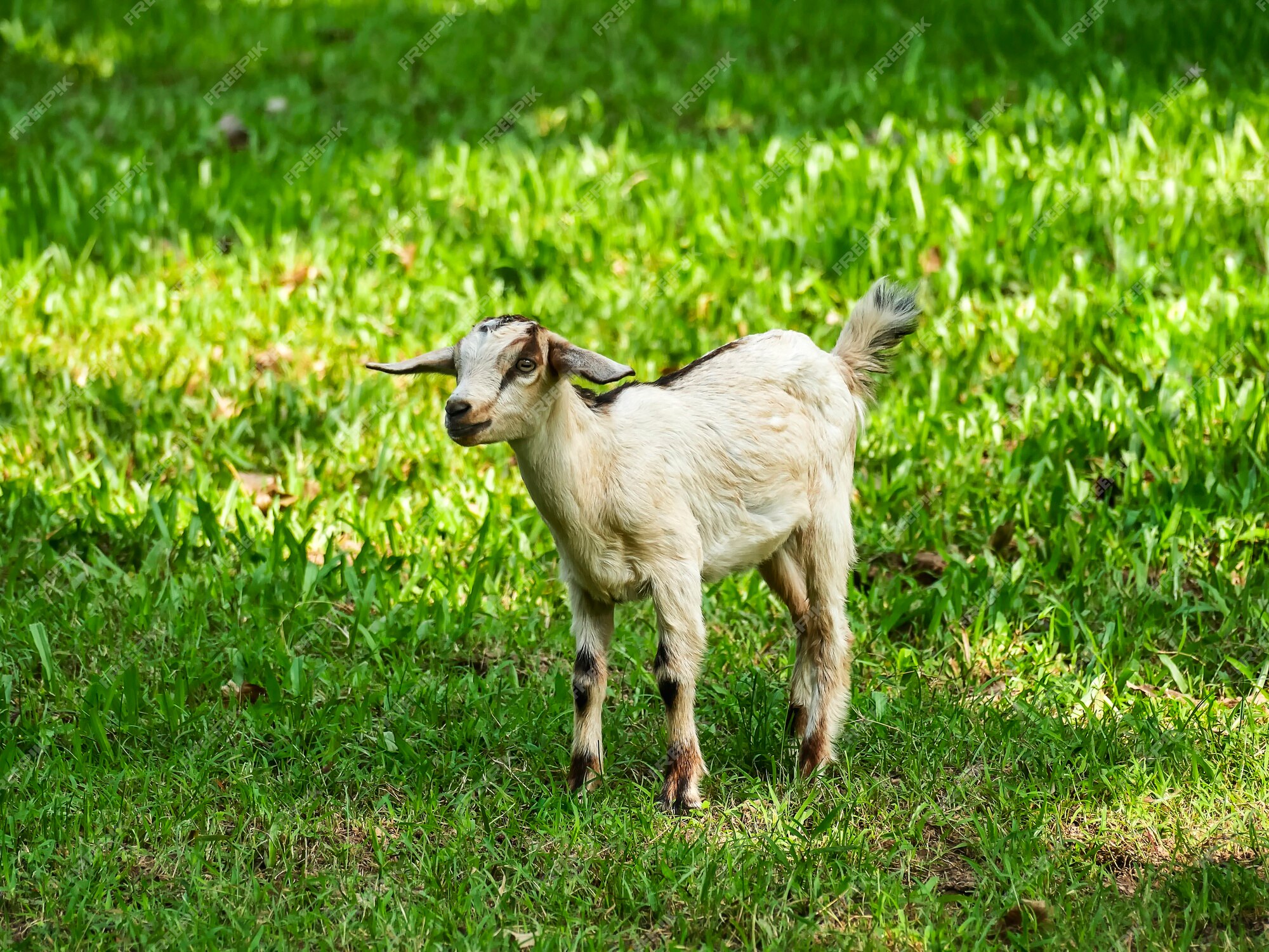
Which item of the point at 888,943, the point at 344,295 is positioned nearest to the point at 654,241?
the point at 344,295

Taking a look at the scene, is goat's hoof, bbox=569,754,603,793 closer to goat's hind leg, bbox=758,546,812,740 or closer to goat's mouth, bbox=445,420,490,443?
goat's hind leg, bbox=758,546,812,740

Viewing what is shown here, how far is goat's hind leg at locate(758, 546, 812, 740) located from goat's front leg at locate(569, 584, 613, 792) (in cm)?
59

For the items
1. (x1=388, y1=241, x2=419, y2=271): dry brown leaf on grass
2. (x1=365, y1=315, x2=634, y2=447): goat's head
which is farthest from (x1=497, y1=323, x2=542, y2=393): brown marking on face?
(x1=388, y1=241, x2=419, y2=271): dry brown leaf on grass

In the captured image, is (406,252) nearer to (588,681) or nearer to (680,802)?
(588,681)

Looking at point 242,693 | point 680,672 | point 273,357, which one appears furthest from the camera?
point 273,357

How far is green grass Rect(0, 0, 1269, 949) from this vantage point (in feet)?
11.6

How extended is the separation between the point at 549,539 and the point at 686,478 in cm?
178

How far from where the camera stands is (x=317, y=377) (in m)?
6.48

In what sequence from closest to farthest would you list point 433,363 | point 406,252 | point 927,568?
1. point 433,363
2. point 927,568
3. point 406,252

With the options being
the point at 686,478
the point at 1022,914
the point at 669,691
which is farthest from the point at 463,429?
the point at 1022,914

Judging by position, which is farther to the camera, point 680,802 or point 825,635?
point 825,635

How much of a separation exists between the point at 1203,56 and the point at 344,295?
19.5 feet

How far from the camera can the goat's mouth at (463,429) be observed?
3236 millimetres

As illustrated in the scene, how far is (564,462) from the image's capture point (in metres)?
3.52
